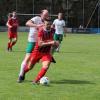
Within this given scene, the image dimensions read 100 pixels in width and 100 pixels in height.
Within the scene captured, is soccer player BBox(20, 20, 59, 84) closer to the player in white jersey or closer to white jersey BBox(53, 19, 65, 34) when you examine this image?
the player in white jersey

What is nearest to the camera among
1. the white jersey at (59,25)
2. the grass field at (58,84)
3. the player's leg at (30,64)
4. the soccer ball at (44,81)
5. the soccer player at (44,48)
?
the grass field at (58,84)

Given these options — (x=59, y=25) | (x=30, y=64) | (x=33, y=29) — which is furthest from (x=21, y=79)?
(x=59, y=25)

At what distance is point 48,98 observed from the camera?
10.4m

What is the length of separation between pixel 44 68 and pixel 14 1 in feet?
163

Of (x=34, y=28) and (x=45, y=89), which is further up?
(x=34, y=28)

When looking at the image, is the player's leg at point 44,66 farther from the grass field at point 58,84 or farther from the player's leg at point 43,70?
the grass field at point 58,84

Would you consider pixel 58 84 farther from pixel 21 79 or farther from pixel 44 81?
pixel 21 79

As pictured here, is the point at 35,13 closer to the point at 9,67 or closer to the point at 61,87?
the point at 9,67

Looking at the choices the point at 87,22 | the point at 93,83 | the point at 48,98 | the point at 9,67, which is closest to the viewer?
the point at 48,98

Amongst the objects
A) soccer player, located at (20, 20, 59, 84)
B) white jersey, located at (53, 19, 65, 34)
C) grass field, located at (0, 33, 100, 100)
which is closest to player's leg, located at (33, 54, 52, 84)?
soccer player, located at (20, 20, 59, 84)

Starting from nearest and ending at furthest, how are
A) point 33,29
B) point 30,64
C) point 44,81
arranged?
point 44,81 → point 30,64 → point 33,29

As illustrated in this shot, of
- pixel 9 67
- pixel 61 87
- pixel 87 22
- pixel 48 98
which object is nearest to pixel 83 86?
pixel 61 87

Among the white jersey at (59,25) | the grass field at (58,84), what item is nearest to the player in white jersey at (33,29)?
the grass field at (58,84)

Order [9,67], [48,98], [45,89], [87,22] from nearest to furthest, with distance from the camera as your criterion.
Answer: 1. [48,98]
2. [45,89]
3. [9,67]
4. [87,22]
